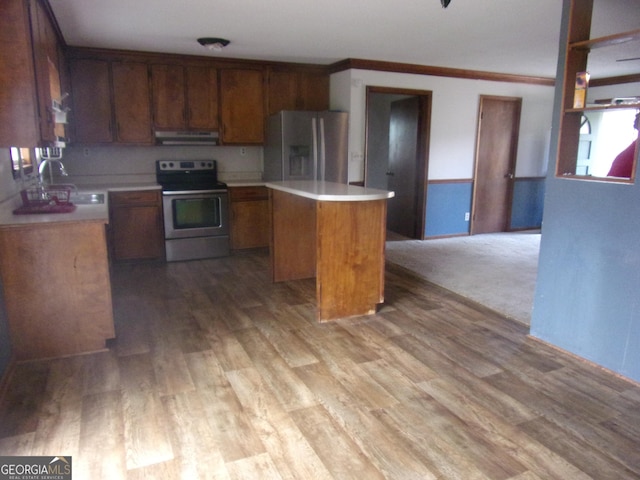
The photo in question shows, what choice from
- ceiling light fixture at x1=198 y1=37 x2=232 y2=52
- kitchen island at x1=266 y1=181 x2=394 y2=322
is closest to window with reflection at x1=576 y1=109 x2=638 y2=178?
kitchen island at x1=266 y1=181 x2=394 y2=322

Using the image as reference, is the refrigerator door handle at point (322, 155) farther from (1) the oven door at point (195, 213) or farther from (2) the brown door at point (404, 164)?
(2) the brown door at point (404, 164)

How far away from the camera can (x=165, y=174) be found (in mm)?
5242

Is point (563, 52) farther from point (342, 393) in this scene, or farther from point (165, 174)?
point (165, 174)

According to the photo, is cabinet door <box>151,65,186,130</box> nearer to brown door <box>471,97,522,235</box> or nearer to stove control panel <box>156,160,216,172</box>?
stove control panel <box>156,160,216,172</box>

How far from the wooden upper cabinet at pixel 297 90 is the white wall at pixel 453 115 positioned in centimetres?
15

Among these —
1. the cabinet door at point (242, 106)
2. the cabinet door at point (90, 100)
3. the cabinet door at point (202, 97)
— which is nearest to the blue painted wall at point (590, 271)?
the cabinet door at point (242, 106)

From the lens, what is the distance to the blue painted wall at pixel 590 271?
8.02 feet

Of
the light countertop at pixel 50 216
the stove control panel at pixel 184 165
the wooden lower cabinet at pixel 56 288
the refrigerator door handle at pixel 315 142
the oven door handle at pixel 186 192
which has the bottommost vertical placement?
the wooden lower cabinet at pixel 56 288

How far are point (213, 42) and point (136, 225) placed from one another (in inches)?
81.0

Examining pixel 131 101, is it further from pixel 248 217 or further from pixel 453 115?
pixel 453 115

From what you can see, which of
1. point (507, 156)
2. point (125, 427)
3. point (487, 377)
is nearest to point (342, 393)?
point (487, 377)

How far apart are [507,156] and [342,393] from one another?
528cm

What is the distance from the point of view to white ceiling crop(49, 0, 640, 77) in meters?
3.22

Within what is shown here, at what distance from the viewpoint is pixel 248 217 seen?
5.30 metres
